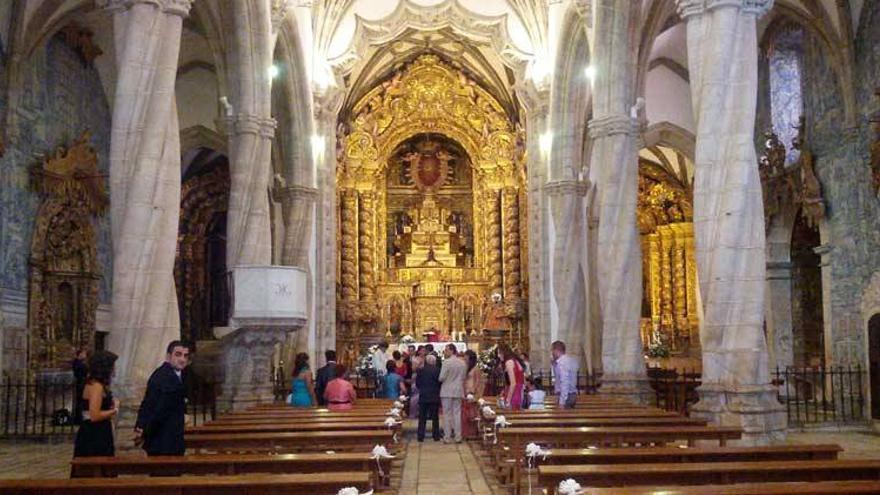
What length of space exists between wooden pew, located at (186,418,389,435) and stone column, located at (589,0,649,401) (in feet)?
21.4

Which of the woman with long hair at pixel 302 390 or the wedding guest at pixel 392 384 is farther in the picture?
the wedding guest at pixel 392 384

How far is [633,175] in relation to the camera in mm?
16656

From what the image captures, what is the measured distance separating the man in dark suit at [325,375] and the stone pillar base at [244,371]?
954mm

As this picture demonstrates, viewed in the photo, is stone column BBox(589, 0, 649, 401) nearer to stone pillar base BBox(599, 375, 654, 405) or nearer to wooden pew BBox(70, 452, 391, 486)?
stone pillar base BBox(599, 375, 654, 405)

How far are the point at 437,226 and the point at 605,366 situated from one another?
20231 millimetres

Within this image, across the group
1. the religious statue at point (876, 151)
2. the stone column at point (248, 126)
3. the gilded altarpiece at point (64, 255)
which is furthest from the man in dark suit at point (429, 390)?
the religious statue at point (876, 151)

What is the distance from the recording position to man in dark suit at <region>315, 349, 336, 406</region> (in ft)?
47.1

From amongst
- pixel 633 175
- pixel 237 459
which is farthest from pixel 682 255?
pixel 237 459

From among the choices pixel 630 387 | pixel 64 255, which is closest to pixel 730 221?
pixel 630 387

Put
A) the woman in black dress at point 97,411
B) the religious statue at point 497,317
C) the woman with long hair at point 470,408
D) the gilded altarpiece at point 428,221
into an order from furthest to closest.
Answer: the gilded altarpiece at point 428,221
the religious statue at point 497,317
the woman with long hair at point 470,408
the woman in black dress at point 97,411

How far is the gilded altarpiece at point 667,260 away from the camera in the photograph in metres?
31.0

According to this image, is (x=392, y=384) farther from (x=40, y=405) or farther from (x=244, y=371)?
(x=40, y=405)

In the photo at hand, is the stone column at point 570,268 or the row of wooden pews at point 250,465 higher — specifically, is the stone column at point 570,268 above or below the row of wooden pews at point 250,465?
above

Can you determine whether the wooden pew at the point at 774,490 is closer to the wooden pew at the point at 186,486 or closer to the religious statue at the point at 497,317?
the wooden pew at the point at 186,486
